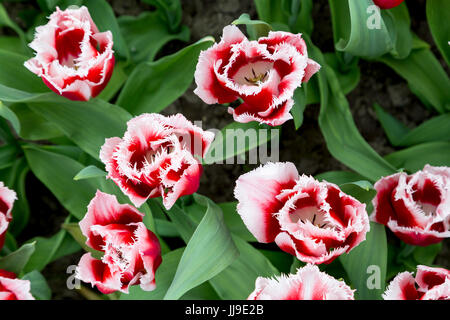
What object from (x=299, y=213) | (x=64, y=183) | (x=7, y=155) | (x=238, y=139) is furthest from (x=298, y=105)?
(x=7, y=155)

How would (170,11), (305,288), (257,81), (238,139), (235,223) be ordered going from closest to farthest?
(305,288)
(257,81)
(238,139)
(235,223)
(170,11)

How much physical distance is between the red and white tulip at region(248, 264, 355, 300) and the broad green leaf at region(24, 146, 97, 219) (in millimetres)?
439

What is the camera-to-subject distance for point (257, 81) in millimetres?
773

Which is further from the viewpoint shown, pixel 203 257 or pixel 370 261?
pixel 370 261

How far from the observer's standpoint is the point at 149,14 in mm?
1162

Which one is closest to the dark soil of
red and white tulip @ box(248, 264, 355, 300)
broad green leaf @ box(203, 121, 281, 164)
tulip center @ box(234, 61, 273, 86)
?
broad green leaf @ box(203, 121, 281, 164)

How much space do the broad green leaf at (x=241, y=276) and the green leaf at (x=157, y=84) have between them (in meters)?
0.31

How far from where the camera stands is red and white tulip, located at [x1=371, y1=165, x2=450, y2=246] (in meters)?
0.76

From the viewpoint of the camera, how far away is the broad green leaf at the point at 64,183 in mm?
957

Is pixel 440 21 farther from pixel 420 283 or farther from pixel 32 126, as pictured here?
pixel 32 126

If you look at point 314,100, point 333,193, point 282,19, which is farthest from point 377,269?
point 282,19

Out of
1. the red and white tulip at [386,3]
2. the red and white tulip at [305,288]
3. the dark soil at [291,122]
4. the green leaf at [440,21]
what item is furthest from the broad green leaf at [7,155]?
the green leaf at [440,21]

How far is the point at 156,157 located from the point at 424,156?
555 millimetres
